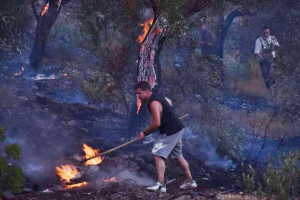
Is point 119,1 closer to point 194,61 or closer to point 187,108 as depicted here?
point 194,61

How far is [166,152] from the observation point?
298 inches

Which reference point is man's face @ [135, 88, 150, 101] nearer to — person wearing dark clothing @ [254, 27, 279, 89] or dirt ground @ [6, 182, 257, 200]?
dirt ground @ [6, 182, 257, 200]

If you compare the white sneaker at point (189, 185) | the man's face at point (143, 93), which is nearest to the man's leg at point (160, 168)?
the white sneaker at point (189, 185)

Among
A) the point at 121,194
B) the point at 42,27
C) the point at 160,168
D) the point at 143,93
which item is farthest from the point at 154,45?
the point at 42,27

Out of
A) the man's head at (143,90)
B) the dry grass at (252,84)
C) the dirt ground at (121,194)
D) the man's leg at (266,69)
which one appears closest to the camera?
the dirt ground at (121,194)

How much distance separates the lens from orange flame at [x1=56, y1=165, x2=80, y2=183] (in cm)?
845

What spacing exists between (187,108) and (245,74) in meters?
6.11

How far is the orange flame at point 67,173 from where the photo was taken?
333 inches

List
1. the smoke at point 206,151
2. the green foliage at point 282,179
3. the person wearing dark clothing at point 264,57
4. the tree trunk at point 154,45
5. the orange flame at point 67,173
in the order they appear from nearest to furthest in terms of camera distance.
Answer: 1. the green foliage at point 282,179
2. the orange flame at point 67,173
3. the tree trunk at point 154,45
4. the smoke at point 206,151
5. the person wearing dark clothing at point 264,57

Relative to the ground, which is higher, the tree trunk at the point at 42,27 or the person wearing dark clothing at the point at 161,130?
the tree trunk at the point at 42,27

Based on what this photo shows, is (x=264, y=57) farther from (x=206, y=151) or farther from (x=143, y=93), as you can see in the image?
(x=143, y=93)

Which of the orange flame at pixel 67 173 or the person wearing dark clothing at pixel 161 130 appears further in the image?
the orange flame at pixel 67 173

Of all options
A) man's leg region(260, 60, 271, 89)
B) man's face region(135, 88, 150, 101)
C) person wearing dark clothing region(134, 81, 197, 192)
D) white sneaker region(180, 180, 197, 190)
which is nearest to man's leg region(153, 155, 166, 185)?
person wearing dark clothing region(134, 81, 197, 192)

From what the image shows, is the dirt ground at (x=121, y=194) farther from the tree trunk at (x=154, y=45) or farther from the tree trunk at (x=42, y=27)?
the tree trunk at (x=42, y=27)
